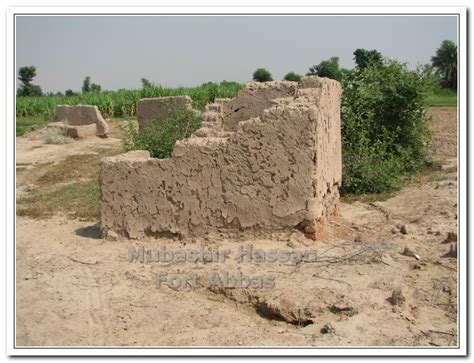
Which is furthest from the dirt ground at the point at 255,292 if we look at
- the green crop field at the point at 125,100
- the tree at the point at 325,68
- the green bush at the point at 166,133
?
the green crop field at the point at 125,100

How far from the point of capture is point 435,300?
4.39m

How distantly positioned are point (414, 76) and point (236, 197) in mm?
6047

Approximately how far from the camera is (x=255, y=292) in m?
4.64

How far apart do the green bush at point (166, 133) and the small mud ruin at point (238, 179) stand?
4.63ft

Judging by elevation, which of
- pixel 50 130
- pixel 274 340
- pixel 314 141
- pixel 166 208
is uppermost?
pixel 50 130

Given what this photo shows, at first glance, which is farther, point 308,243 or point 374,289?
point 308,243

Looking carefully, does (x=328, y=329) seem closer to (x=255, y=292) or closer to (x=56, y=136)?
(x=255, y=292)

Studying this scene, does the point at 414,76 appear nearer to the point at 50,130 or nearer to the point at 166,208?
the point at 166,208

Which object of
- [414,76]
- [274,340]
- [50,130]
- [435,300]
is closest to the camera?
[274,340]

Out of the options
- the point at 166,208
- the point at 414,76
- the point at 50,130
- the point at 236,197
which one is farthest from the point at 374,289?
the point at 50,130

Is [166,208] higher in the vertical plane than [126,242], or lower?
higher

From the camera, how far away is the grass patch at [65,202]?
7.86m

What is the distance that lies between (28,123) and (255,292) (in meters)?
20.3

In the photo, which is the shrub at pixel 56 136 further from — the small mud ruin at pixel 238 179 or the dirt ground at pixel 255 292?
the small mud ruin at pixel 238 179
